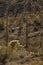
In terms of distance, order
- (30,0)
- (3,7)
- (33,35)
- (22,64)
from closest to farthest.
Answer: (22,64), (33,35), (30,0), (3,7)

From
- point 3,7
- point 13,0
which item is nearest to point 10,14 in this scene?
point 3,7

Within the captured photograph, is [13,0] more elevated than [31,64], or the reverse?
[13,0]

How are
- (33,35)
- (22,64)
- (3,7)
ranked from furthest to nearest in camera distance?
1. (3,7)
2. (33,35)
3. (22,64)

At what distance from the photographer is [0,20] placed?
94.4 feet

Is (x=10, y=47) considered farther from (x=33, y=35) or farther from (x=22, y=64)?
(x=33, y=35)

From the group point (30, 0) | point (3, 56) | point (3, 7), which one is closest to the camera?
point (3, 56)

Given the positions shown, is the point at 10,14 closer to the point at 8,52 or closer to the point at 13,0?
the point at 13,0

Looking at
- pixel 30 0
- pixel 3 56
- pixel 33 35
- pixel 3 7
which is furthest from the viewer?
pixel 3 7

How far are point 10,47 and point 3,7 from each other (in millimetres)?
14919

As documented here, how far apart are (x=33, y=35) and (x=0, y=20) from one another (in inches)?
243

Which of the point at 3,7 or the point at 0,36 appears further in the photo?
the point at 3,7

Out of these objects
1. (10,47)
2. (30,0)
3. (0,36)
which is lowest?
(0,36)

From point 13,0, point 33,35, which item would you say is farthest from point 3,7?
point 33,35

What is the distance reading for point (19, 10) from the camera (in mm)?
30125
